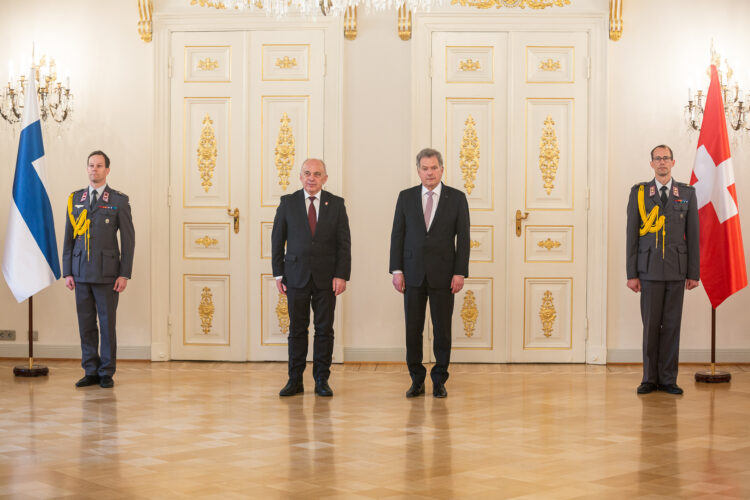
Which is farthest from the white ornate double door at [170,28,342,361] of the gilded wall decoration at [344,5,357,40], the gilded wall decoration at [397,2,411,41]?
the gilded wall decoration at [397,2,411,41]

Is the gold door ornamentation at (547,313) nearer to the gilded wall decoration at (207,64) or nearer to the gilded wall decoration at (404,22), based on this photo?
the gilded wall decoration at (404,22)

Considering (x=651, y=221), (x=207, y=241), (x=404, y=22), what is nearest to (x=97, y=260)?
(x=207, y=241)

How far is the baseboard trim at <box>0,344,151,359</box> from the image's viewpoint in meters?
7.12

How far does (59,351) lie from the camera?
7.16 metres

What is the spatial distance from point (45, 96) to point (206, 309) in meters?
2.11

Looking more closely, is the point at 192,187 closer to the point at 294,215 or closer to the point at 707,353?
the point at 294,215

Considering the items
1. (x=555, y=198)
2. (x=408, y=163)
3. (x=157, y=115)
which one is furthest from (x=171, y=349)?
(x=555, y=198)

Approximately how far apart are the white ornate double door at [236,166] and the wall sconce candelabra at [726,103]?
2.78m

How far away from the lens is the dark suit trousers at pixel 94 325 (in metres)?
5.96

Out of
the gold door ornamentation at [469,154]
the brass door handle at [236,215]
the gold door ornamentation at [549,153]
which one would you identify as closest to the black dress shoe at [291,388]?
the brass door handle at [236,215]

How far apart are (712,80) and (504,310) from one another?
2.27m

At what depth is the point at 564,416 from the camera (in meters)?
4.94

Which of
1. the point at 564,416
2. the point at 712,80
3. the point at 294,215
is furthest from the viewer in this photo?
the point at 712,80

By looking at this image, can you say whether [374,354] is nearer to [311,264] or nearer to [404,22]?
[311,264]
